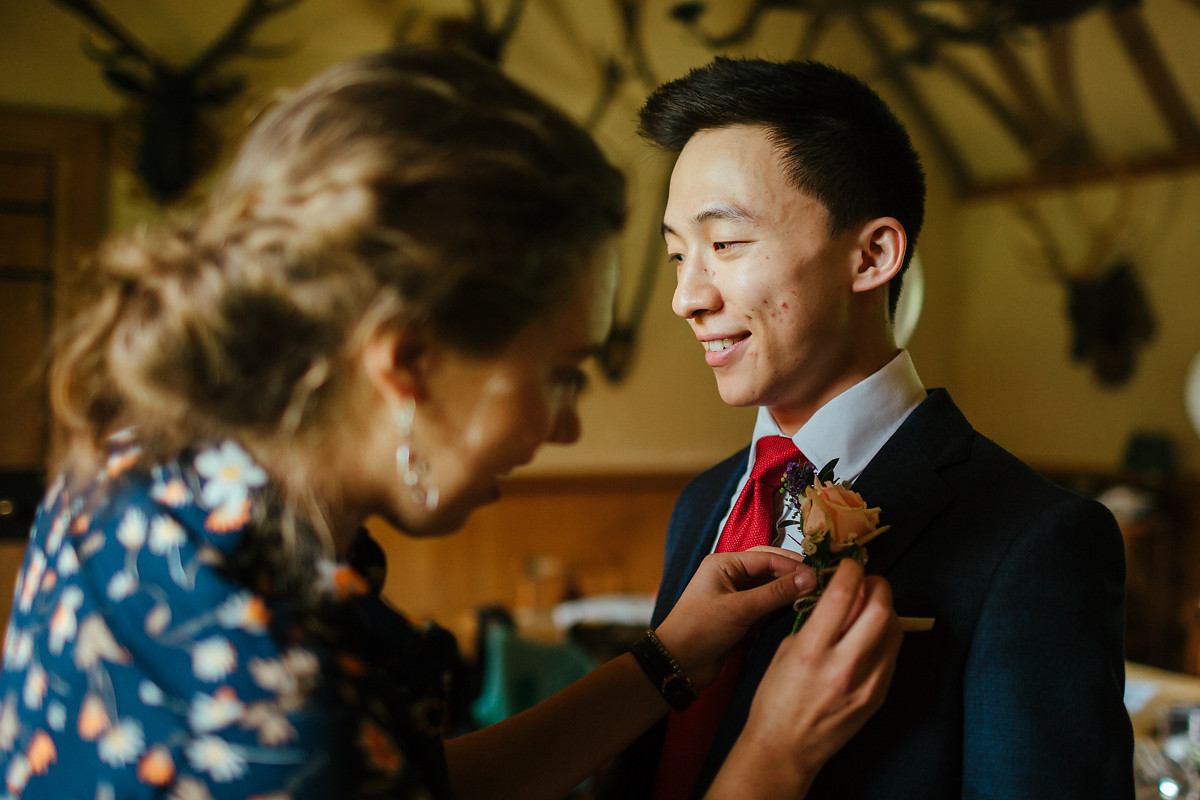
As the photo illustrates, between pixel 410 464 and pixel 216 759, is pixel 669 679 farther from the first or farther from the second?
pixel 216 759

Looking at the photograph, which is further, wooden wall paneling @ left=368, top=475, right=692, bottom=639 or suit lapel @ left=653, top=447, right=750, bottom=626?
wooden wall paneling @ left=368, top=475, right=692, bottom=639

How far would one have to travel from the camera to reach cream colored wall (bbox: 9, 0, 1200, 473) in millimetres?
4570

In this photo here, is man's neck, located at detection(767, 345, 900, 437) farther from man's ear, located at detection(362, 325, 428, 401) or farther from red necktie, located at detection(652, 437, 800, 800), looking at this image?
man's ear, located at detection(362, 325, 428, 401)

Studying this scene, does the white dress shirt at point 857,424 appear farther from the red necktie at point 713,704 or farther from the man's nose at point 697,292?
the man's nose at point 697,292

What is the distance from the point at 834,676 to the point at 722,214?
0.67 meters

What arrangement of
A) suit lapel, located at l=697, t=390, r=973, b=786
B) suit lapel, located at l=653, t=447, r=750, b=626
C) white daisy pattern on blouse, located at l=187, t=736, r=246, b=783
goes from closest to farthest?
white daisy pattern on blouse, located at l=187, t=736, r=246, b=783
suit lapel, located at l=697, t=390, r=973, b=786
suit lapel, located at l=653, t=447, r=750, b=626

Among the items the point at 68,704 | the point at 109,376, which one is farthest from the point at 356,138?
the point at 68,704

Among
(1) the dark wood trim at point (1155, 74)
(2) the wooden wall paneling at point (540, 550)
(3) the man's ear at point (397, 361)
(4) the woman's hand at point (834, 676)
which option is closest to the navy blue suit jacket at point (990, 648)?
(4) the woman's hand at point (834, 676)

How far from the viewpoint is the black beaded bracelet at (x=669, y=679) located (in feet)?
4.06

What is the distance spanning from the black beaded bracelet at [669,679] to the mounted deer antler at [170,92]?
4.12 meters

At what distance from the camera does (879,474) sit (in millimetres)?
1241

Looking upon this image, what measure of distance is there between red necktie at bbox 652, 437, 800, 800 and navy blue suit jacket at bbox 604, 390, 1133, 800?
0.24 feet

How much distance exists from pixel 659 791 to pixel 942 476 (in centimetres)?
57

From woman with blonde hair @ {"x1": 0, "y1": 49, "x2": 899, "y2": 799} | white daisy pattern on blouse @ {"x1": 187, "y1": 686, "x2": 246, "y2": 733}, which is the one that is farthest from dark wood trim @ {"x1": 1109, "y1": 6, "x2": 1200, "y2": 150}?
white daisy pattern on blouse @ {"x1": 187, "y1": 686, "x2": 246, "y2": 733}
